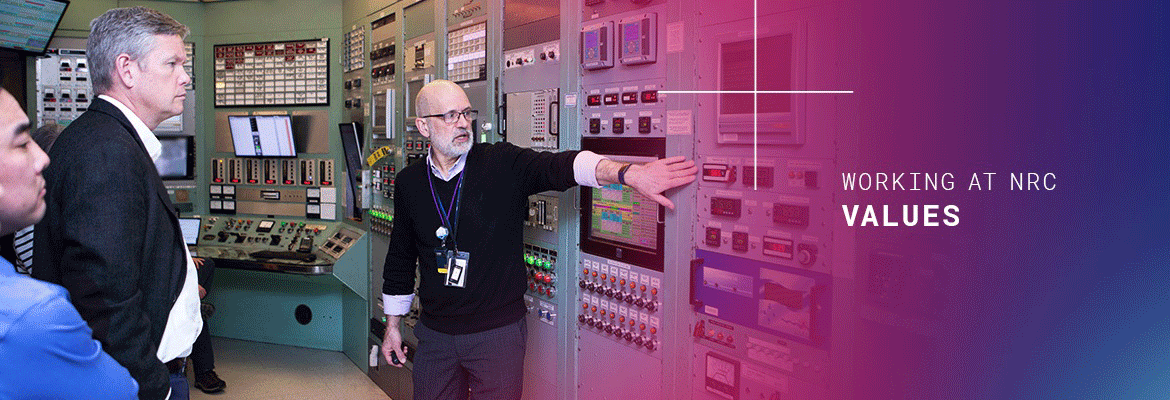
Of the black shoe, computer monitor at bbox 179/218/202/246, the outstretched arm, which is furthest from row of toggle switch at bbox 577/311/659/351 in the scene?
computer monitor at bbox 179/218/202/246

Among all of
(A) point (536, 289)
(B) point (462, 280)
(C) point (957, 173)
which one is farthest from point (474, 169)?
(C) point (957, 173)

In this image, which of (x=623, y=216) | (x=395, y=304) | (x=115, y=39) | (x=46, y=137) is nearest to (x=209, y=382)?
(x=46, y=137)

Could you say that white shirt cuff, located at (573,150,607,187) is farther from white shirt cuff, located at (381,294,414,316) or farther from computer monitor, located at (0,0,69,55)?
computer monitor, located at (0,0,69,55)

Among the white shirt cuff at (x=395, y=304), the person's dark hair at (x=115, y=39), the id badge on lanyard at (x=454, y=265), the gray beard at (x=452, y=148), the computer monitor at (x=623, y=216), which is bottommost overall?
the white shirt cuff at (x=395, y=304)

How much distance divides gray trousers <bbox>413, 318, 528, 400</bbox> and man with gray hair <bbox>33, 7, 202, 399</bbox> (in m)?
1.01

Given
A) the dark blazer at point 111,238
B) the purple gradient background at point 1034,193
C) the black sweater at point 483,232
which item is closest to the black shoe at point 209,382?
the black sweater at point 483,232

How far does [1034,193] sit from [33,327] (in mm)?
2204

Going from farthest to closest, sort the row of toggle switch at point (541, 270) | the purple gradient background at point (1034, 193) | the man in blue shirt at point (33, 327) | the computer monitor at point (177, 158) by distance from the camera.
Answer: the computer monitor at point (177, 158) < the row of toggle switch at point (541, 270) < the purple gradient background at point (1034, 193) < the man in blue shirt at point (33, 327)

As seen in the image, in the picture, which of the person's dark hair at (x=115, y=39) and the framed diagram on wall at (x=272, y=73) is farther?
the framed diagram on wall at (x=272, y=73)

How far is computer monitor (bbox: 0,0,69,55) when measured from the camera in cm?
550

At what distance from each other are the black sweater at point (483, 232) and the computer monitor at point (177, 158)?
4.31 meters

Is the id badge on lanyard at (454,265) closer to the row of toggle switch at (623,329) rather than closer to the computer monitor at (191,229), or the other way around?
the row of toggle switch at (623,329)

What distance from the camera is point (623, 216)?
3.10 meters

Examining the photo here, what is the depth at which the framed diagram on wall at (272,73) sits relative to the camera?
20.6 ft
